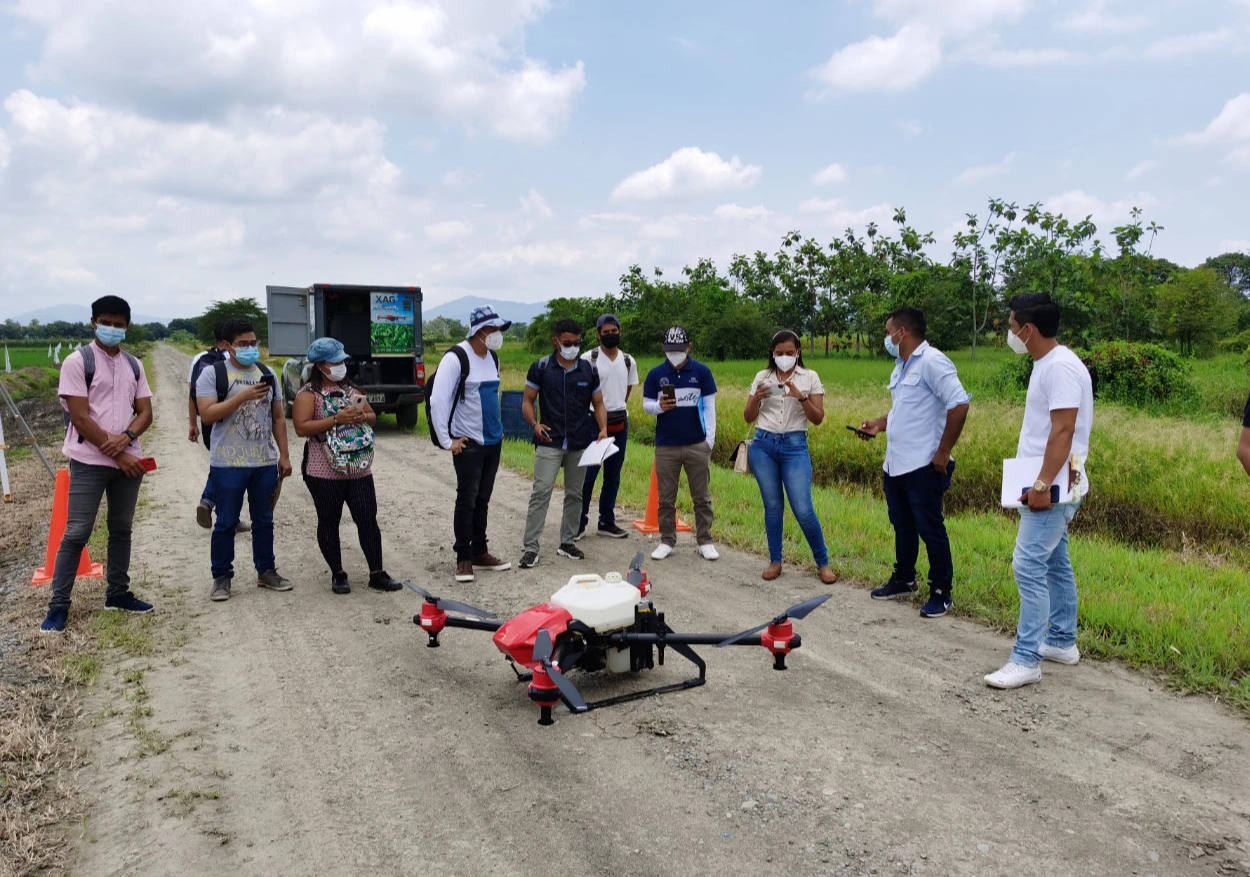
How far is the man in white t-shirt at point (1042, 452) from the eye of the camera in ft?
13.4

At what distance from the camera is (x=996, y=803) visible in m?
3.16

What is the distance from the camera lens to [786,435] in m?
6.18

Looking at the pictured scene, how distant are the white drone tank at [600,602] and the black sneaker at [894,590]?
7.67 ft

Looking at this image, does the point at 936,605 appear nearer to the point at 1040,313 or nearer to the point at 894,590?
the point at 894,590

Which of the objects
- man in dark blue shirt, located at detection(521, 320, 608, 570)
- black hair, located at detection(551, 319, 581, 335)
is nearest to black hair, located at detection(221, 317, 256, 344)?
man in dark blue shirt, located at detection(521, 320, 608, 570)

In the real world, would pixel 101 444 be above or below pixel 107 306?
below

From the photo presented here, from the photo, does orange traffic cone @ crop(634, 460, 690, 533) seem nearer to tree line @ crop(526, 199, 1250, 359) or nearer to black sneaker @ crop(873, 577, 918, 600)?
black sneaker @ crop(873, 577, 918, 600)

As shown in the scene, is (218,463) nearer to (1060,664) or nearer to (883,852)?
(883,852)

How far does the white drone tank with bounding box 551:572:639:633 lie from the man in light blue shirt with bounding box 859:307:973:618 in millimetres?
2249

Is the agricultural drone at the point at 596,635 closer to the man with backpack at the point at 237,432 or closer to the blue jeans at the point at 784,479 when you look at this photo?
the blue jeans at the point at 784,479

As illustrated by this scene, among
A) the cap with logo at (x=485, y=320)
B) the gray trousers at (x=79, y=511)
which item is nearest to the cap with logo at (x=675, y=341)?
the cap with logo at (x=485, y=320)

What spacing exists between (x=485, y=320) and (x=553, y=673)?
3358 mm

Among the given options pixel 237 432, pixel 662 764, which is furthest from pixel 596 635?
pixel 237 432

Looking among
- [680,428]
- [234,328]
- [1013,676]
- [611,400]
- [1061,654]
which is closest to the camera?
[1013,676]
